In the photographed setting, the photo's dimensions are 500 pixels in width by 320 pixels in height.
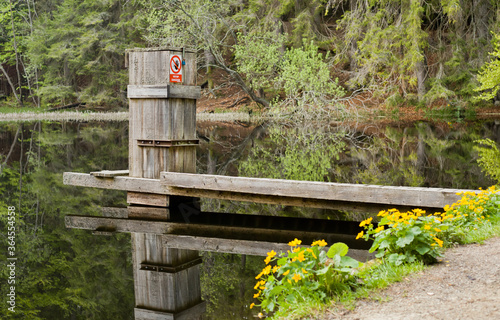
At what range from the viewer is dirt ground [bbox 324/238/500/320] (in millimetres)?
3504

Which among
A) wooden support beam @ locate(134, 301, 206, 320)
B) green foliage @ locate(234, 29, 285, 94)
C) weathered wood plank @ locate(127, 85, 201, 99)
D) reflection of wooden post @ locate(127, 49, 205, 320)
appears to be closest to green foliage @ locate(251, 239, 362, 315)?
wooden support beam @ locate(134, 301, 206, 320)

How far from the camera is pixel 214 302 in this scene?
5.15m

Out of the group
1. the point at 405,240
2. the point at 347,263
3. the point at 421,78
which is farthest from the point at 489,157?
the point at 421,78

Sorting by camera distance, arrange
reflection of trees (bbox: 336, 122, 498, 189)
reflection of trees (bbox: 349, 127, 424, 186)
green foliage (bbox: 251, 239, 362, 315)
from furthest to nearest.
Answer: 1. reflection of trees (bbox: 349, 127, 424, 186)
2. reflection of trees (bbox: 336, 122, 498, 189)
3. green foliage (bbox: 251, 239, 362, 315)

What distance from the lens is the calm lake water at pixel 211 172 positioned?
5570 millimetres

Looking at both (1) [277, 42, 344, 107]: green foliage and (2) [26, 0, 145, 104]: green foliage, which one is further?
(2) [26, 0, 145, 104]: green foliage

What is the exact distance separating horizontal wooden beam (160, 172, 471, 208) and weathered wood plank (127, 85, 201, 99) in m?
1.30

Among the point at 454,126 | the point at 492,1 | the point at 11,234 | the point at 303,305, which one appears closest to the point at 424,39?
the point at 492,1

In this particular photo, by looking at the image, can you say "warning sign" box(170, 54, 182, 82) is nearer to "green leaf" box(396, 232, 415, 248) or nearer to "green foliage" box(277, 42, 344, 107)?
"green leaf" box(396, 232, 415, 248)

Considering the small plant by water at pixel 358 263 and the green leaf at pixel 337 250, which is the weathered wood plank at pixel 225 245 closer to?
the small plant by water at pixel 358 263

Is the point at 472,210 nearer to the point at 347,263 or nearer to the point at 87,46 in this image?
the point at 347,263

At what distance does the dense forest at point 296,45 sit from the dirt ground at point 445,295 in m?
19.5

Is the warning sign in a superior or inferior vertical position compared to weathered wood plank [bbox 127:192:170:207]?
superior

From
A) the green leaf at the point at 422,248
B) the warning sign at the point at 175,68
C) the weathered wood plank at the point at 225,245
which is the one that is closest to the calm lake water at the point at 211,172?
the weathered wood plank at the point at 225,245
